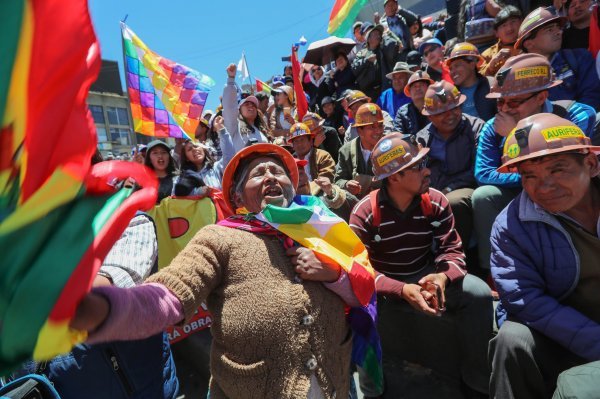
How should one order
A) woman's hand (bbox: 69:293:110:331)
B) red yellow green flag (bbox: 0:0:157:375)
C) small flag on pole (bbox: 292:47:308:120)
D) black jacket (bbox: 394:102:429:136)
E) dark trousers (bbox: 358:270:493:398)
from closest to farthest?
red yellow green flag (bbox: 0:0:157:375) → woman's hand (bbox: 69:293:110:331) → dark trousers (bbox: 358:270:493:398) → black jacket (bbox: 394:102:429:136) → small flag on pole (bbox: 292:47:308:120)

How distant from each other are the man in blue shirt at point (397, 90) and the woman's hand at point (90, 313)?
6005 millimetres

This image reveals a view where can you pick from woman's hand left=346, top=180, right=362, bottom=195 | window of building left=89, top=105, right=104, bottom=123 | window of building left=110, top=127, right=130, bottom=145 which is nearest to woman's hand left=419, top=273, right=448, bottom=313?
woman's hand left=346, top=180, right=362, bottom=195

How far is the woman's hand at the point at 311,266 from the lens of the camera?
1806 millimetres

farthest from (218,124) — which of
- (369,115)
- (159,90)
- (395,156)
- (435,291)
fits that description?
(435,291)

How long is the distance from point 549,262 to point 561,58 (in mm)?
2913

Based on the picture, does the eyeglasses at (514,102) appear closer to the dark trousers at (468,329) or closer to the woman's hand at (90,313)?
the dark trousers at (468,329)

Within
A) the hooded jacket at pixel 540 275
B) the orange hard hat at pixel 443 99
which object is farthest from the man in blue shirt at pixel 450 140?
the hooded jacket at pixel 540 275

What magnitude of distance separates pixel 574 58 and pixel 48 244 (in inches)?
184

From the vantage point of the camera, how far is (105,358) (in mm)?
1786

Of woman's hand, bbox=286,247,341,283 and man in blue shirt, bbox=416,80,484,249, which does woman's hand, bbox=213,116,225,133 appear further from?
woman's hand, bbox=286,247,341,283

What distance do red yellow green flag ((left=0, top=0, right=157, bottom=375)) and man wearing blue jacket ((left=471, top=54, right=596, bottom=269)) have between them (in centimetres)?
303

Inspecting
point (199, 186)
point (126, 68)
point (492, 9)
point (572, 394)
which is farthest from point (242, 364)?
point (492, 9)

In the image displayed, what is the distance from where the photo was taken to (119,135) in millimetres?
53969

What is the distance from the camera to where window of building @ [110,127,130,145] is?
53000mm
